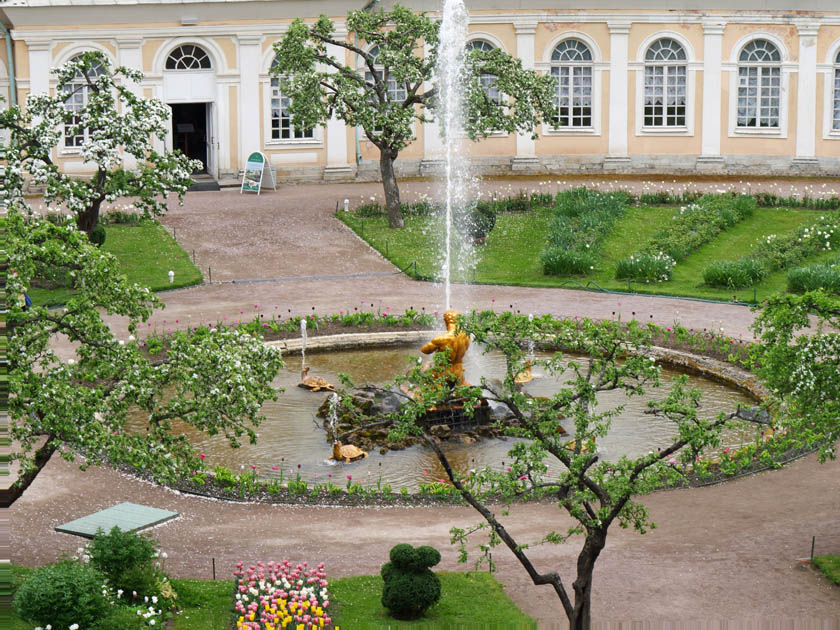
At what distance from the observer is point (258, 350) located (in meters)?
12.9

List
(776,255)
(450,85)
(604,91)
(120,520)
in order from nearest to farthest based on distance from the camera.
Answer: (120,520)
(776,255)
(450,85)
(604,91)

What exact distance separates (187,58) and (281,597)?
2611 cm

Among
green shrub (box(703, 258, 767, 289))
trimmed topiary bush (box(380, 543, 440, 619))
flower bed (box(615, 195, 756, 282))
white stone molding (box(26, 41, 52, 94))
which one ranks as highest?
white stone molding (box(26, 41, 52, 94))

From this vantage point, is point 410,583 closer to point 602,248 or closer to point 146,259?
point 146,259

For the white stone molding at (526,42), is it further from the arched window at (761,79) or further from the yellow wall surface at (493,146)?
the arched window at (761,79)

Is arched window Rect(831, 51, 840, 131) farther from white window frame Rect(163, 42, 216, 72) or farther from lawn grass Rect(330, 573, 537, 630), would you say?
lawn grass Rect(330, 573, 537, 630)

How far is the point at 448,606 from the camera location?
40.0 ft

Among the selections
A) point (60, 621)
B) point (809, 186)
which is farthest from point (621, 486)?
point (809, 186)

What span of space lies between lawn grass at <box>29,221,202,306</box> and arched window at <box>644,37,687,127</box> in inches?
582

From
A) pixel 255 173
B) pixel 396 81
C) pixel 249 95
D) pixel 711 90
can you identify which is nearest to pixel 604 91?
pixel 711 90

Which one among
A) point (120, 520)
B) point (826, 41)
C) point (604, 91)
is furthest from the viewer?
point (604, 91)

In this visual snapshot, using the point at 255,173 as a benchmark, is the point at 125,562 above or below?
below

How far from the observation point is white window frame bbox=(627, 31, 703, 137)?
122ft

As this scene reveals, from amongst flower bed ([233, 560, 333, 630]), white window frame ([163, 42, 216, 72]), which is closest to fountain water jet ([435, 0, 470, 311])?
white window frame ([163, 42, 216, 72])
